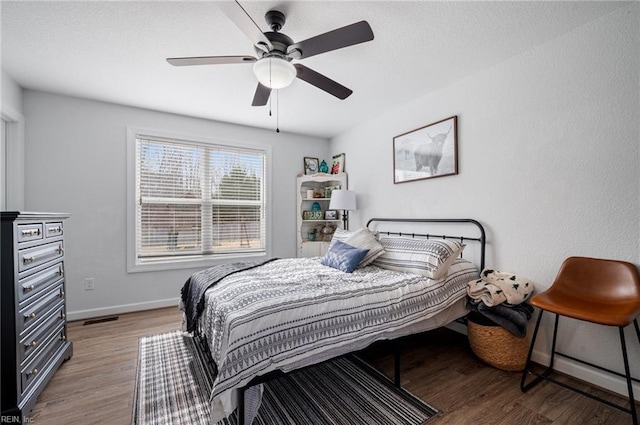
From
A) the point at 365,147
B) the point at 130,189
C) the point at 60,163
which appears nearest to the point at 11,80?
the point at 60,163

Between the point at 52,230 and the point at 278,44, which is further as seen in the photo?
the point at 52,230

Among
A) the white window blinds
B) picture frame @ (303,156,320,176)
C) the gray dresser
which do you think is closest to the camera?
the gray dresser

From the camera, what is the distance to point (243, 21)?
1.49 meters

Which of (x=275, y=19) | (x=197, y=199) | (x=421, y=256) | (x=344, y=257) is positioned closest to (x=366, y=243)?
(x=344, y=257)

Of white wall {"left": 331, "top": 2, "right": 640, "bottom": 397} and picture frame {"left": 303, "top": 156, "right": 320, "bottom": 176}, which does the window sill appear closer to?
picture frame {"left": 303, "top": 156, "right": 320, "bottom": 176}

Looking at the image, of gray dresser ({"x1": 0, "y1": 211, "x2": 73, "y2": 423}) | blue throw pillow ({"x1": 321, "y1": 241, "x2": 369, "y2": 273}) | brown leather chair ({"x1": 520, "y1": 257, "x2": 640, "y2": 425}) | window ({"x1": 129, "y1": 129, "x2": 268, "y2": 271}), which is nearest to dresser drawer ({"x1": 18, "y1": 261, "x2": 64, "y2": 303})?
gray dresser ({"x1": 0, "y1": 211, "x2": 73, "y2": 423})

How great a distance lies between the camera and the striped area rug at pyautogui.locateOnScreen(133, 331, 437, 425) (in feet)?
5.25

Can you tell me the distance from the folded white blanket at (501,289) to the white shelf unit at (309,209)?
92.4 inches

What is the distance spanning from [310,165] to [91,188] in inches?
114

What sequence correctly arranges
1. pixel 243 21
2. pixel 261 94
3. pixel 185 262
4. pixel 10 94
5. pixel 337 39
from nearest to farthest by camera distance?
1. pixel 243 21
2. pixel 337 39
3. pixel 261 94
4. pixel 10 94
5. pixel 185 262

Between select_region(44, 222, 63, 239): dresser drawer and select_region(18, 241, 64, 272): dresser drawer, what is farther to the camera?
select_region(44, 222, 63, 239): dresser drawer

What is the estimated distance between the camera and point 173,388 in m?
1.88

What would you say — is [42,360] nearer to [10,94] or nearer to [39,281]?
[39,281]

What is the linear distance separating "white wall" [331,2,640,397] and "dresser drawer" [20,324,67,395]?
3.43 meters
